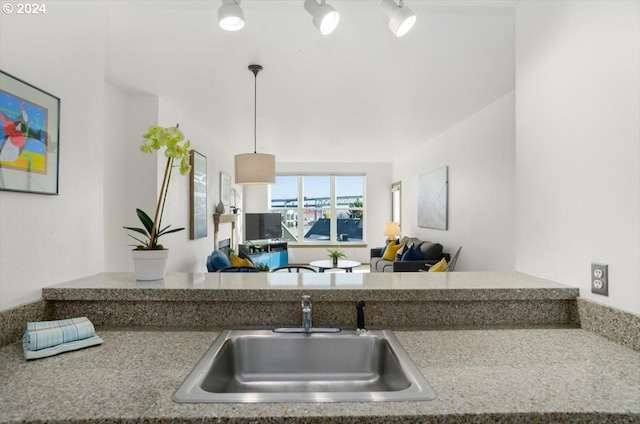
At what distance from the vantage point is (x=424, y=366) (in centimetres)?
101

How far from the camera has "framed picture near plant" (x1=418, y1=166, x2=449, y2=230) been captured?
5160 mm

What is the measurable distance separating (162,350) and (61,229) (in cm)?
69

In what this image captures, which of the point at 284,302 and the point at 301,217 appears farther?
the point at 301,217

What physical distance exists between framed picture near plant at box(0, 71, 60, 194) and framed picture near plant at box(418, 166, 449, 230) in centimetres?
469

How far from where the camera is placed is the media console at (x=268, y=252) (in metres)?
6.80

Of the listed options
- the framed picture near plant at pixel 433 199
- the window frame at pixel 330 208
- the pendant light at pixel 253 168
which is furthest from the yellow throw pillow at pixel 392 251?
the pendant light at pixel 253 168

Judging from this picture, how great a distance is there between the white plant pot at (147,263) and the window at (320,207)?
725 cm

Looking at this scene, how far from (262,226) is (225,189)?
1.89m

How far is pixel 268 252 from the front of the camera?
24.3ft

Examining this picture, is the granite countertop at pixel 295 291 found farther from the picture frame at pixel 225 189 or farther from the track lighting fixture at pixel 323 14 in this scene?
the picture frame at pixel 225 189

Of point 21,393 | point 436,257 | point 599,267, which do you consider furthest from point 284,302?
point 436,257

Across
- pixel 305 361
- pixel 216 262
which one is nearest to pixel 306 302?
pixel 305 361

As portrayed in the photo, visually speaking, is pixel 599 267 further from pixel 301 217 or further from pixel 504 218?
pixel 301 217

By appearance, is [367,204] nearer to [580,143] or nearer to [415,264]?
[415,264]
